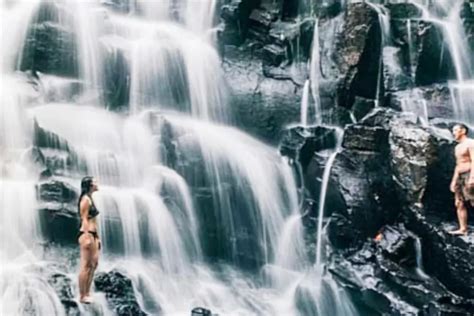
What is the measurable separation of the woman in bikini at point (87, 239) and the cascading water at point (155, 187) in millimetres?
465

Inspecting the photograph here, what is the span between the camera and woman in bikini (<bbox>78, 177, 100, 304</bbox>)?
42.5 feet

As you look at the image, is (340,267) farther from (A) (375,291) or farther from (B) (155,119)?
(B) (155,119)

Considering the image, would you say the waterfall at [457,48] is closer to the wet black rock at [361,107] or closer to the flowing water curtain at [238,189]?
the wet black rock at [361,107]

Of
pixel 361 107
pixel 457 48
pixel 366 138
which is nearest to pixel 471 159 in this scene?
pixel 366 138

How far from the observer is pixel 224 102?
20.3 metres

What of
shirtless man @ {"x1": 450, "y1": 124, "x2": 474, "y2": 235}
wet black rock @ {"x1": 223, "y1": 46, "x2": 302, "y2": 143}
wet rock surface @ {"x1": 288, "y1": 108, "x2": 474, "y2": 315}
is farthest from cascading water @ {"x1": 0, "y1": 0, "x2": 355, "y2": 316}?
shirtless man @ {"x1": 450, "y1": 124, "x2": 474, "y2": 235}

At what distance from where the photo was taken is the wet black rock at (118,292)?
1327 cm

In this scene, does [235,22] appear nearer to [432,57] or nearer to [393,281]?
[432,57]

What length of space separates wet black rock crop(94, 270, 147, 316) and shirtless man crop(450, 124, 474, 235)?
21.0ft

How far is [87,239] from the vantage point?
1302 cm

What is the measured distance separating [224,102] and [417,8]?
673 cm

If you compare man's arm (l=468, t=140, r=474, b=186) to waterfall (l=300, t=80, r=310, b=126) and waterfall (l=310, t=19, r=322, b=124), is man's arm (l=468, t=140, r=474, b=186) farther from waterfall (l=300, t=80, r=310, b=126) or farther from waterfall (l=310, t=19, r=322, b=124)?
waterfall (l=300, t=80, r=310, b=126)

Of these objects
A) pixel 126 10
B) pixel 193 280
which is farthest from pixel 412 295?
pixel 126 10

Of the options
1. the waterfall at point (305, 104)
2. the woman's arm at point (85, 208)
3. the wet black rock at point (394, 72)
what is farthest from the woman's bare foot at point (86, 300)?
the wet black rock at point (394, 72)
